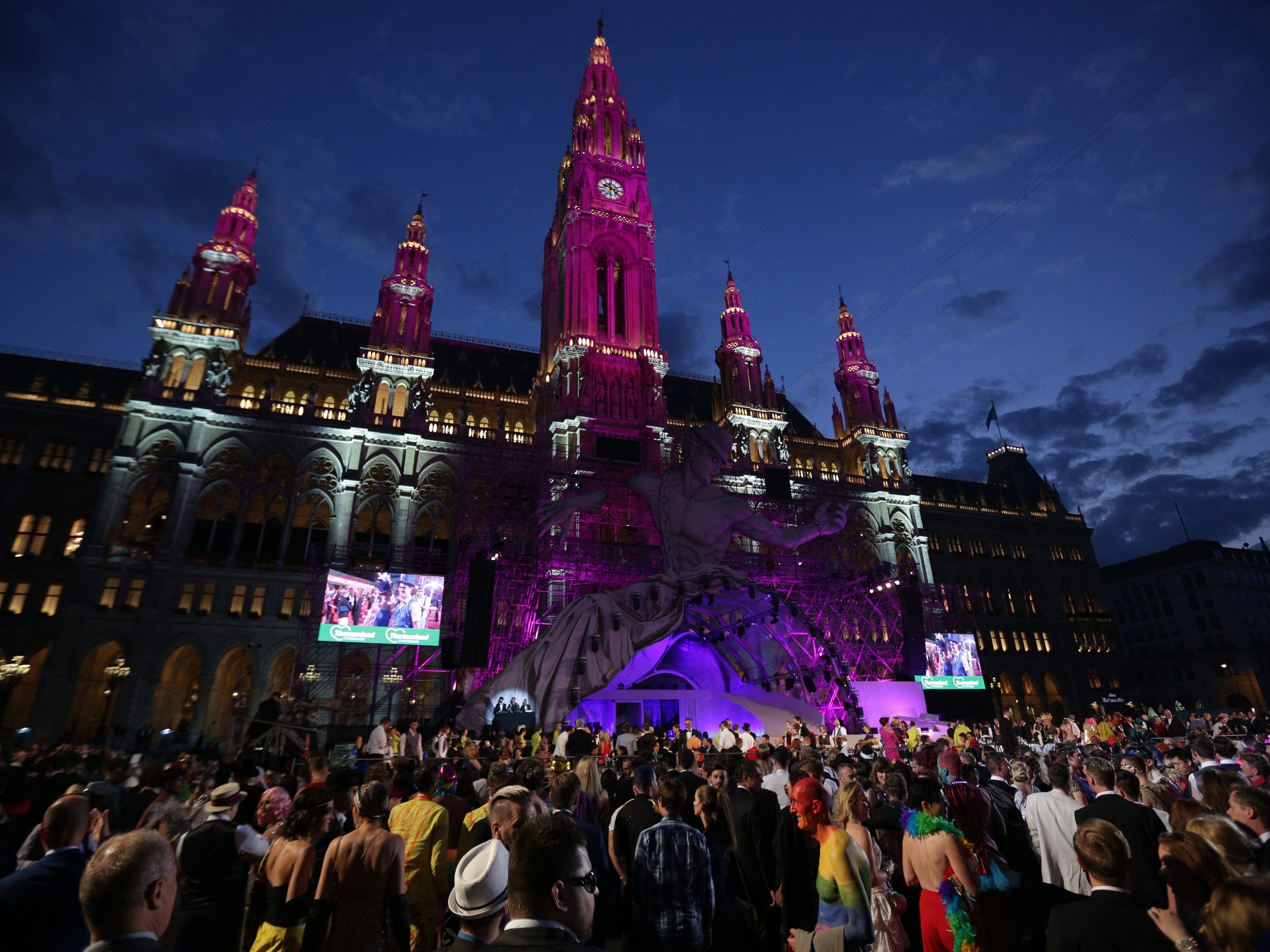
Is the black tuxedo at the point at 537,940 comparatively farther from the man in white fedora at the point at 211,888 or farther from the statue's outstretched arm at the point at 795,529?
the statue's outstretched arm at the point at 795,529

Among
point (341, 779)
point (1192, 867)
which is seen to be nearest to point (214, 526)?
point (341, 779)

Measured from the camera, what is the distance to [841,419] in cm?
5156

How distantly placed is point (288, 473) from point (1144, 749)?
36.7 m

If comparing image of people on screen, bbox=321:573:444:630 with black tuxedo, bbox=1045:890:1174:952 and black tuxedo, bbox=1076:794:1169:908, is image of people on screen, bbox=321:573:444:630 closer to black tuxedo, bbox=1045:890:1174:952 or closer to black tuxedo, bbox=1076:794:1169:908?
black tuxedo, bbox=1076:794:1169:908

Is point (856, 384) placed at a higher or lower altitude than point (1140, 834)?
higher

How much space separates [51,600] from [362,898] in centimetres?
3760

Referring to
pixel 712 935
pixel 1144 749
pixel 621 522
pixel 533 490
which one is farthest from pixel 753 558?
pixel 712 935

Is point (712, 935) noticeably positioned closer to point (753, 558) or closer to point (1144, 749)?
point (1144, 749)

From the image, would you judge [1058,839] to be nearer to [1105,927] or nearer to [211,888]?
[1105,927]

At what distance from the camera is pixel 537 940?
2.06m

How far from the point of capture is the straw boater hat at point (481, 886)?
2.61 metres

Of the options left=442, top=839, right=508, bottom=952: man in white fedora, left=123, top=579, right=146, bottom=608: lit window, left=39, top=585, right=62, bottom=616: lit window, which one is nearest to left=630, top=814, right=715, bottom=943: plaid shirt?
left=442, top=839, right=508, bottom=952: man in white fedora

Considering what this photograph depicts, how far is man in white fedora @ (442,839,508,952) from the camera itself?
2572 mm

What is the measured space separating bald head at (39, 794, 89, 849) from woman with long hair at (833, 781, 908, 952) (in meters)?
4.51
